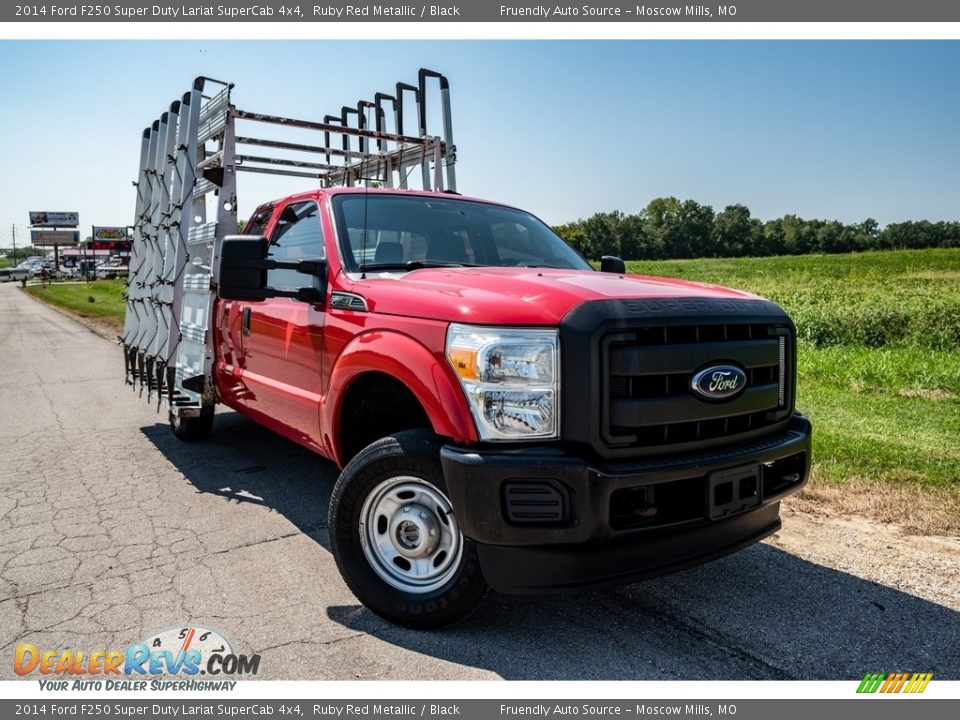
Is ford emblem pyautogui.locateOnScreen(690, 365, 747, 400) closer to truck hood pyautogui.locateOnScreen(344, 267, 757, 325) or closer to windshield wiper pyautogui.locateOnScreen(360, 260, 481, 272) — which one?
truck hood pyautogui.locateOnScreen(344, 267, 757, 325)

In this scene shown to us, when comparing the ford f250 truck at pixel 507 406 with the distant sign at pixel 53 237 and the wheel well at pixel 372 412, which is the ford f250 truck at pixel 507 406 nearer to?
the wheel well at pixel 372 412

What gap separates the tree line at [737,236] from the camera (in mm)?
47531

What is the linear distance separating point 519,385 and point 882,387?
25.6ft

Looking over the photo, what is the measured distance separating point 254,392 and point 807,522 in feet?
12.5

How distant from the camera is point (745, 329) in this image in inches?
131

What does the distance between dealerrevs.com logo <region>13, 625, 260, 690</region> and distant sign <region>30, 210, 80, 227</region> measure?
146 m

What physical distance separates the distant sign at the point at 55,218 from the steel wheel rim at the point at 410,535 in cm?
14621

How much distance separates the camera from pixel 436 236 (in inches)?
178

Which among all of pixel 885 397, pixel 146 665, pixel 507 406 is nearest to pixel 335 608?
pixel 146 665

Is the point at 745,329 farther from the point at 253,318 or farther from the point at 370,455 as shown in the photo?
the point at 253,318

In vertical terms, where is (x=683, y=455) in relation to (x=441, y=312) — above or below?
below

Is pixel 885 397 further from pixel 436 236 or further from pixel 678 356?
pixel 678 356
